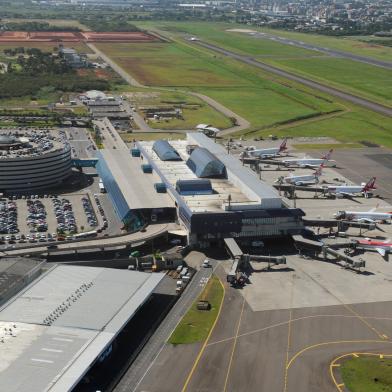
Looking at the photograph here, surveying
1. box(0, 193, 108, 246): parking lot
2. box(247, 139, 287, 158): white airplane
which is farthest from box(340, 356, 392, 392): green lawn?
box(247, 139, 287, 158): white airplane

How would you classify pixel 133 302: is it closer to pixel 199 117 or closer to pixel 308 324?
pixel 308 324

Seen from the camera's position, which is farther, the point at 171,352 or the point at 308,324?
the point at 308,324

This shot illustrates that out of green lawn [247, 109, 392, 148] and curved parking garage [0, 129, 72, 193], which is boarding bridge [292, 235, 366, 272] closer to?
curved parking garage [0, 129, 72, 193]

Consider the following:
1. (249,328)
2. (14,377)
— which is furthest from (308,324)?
(14,377)

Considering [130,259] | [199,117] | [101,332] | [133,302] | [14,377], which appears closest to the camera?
[14,377]

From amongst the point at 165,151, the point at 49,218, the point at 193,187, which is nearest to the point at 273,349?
the point at 193,187

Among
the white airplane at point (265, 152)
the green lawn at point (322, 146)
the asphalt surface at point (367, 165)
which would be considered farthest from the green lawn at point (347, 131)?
the white airplane at point (265, 152)
